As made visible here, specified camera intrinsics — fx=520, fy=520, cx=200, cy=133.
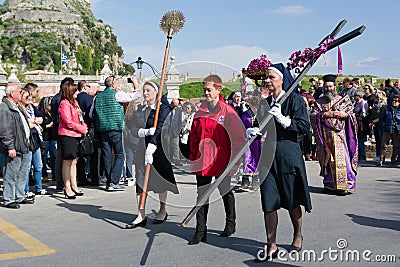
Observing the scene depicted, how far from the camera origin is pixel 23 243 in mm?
6281

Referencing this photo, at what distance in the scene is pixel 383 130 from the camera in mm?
13125

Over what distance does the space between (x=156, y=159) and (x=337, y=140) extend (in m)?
3.82

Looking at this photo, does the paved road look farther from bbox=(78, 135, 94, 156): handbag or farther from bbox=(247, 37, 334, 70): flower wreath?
bbox=(247, 37, 334, 70): flower wreath

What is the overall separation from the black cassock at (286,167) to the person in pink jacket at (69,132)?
4588 mm

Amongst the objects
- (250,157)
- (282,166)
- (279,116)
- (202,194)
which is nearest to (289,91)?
(279,116)

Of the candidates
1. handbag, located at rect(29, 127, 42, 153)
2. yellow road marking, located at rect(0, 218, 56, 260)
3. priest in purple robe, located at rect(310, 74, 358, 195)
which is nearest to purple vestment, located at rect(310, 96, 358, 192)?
priest in purple robe, located at rect(310, 74, 358, 195)

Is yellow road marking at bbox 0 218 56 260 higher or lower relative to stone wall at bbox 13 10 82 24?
lower

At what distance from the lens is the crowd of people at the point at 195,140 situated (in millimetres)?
5496

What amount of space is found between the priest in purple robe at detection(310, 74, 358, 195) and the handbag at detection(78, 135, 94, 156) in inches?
166

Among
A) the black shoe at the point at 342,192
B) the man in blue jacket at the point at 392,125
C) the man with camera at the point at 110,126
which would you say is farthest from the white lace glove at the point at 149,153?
the man in blue jacket at the point at 392,125

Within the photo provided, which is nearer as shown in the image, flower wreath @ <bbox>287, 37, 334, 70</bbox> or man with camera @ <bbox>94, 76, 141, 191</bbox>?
flower wreath @ <bbox>287, 37, 334, 70</bbox>

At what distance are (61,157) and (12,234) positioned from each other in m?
3.22

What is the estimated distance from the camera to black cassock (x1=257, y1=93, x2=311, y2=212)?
5.42 m

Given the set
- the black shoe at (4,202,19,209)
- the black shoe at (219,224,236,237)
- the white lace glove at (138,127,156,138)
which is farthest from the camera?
the black shoe at (4,202,19,209)
